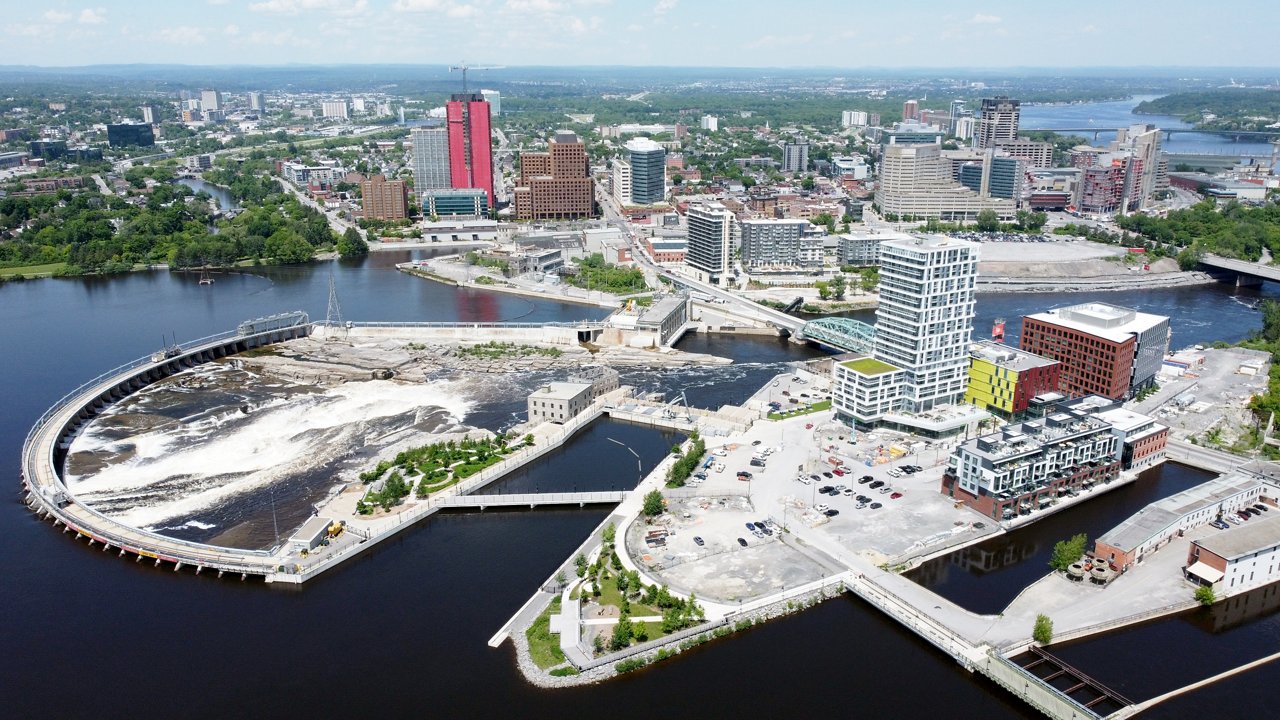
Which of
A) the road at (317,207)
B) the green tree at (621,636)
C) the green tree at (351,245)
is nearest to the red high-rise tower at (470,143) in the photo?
the road at (317,207)

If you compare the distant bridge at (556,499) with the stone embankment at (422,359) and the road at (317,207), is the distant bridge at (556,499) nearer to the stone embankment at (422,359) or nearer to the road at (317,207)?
the stone embankment at (422,359)

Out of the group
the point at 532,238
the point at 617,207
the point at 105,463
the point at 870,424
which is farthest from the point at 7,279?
the point at 870,424

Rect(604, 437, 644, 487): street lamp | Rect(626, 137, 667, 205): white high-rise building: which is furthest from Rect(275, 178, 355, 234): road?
Rect(604, 437, 644, 487): street lamp

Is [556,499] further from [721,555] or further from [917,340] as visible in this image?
[917,340]

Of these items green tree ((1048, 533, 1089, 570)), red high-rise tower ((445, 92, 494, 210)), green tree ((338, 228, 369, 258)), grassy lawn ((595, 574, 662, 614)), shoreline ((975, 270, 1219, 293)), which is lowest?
grassy lawn ((595, 574, 662, 614))

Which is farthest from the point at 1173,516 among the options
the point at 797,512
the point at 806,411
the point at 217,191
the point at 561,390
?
the point at 217,191

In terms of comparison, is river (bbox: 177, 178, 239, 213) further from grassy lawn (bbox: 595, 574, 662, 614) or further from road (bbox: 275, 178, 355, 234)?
grassy lawn (bbox: 595, 574, 662, 614)
